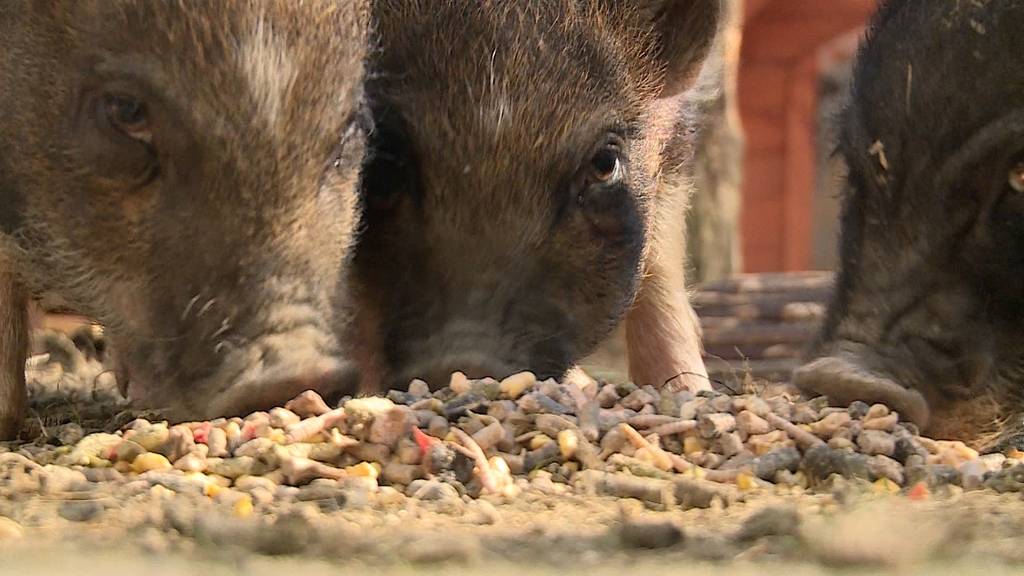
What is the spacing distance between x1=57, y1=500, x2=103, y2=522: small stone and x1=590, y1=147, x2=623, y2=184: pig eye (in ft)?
4.11

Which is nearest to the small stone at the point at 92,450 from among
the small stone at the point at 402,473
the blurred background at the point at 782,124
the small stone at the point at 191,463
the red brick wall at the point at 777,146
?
the small stone at the point at 191,463

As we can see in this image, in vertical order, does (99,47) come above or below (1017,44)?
below

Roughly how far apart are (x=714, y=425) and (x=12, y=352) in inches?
45.6

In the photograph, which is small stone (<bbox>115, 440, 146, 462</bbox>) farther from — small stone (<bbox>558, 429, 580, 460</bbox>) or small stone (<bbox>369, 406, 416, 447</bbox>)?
small stone (<bbox>558, 429, 580, 460</bbox>)

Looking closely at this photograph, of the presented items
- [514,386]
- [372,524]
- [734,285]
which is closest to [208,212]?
[514,386]

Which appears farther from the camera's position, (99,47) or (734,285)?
(734,285)

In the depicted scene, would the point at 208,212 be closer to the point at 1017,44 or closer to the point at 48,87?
the point at 48,87

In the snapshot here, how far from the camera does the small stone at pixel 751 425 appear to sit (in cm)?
183

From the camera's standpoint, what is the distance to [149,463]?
167 centimetres

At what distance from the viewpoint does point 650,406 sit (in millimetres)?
1983

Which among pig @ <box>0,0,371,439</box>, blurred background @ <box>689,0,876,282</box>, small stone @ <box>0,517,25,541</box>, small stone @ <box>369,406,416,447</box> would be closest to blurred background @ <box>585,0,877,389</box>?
blurred background @ <box>689,0,876,282</box>

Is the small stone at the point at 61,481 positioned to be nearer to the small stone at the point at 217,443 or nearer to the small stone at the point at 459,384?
the small stone at the point at 217,443

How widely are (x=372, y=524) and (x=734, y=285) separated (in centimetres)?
368

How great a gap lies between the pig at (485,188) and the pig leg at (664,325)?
2.65ft
